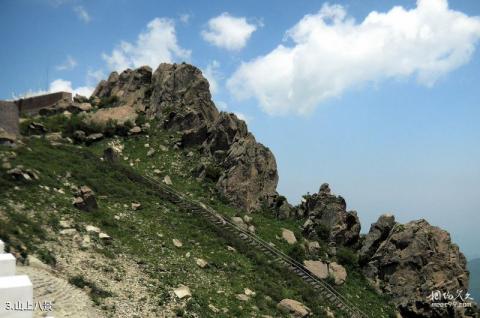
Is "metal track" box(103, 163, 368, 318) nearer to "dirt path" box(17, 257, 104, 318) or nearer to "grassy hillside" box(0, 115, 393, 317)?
"grassy hillside" box(0, 115, 393, 317)

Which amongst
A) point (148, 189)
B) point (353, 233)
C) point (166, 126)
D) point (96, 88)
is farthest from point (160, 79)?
point (353, 233)

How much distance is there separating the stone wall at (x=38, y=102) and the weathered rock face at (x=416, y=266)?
148 ft

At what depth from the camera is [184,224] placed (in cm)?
3164

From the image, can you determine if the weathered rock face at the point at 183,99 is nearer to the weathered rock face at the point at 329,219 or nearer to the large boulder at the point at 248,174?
the large boulder at the point at 248,174

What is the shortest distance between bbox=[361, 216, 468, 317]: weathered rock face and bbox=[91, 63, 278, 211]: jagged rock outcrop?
11.5m

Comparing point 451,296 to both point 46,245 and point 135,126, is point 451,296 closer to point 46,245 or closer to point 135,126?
point 46,245

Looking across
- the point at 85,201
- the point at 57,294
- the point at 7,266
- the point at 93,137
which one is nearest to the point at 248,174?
the point at 93,137

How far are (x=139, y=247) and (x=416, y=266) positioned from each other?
2300 centimetres

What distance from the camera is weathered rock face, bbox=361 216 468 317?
1369 inches

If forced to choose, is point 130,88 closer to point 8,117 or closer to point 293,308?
point 8,117

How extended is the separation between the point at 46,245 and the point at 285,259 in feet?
58.2

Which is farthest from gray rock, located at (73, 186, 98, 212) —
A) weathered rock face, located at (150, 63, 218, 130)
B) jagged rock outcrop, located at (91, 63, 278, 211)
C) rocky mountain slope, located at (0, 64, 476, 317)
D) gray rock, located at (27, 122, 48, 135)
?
gray rock, located at (27, 122, 48, 135)

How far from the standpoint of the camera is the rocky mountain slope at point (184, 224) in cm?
2202

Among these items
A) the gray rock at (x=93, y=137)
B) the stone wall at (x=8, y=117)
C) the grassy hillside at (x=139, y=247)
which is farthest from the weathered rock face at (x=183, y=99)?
the stone wall at (x=8, y=117)
